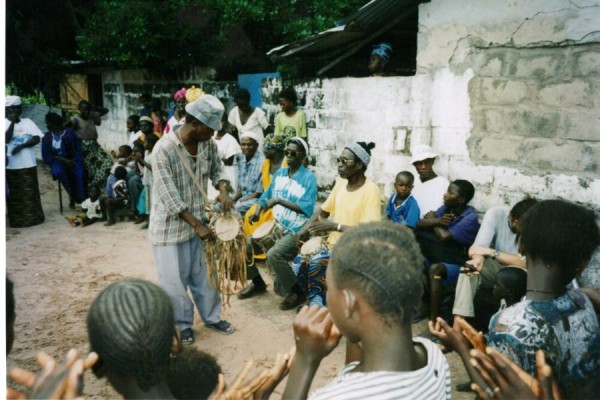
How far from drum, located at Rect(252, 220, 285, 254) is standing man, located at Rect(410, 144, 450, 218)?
4.43 ft

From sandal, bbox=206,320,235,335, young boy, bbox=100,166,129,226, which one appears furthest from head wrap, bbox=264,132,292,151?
young boy, bbox=100,166,129,226

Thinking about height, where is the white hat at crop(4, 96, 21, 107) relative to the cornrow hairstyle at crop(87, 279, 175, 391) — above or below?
above

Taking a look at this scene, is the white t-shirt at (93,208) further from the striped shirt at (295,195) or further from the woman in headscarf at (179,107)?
the striped shirt at (295,195)

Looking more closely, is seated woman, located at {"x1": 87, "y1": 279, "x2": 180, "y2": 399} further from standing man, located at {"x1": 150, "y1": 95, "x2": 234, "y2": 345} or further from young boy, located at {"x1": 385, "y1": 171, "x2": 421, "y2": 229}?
young boy, located at {"x1": 385, "y1": 171, "x2": 421, "y2": 229}

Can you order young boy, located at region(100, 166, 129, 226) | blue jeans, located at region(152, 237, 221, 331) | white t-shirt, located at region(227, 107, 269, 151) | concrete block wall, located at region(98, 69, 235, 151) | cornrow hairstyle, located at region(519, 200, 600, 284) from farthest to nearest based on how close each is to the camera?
concrete block wall, located at region(98, 69, 235, 151)
young boy, located at region(100, 166, 129, 226)
white t-shirt, located at region(227, 107, 269, 151)
blue jeans, located at region(152, 237, 221, 331)
cornrow hairstyle, located at region(519, 200, 600, 284)

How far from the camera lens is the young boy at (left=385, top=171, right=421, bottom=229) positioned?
15.2ft

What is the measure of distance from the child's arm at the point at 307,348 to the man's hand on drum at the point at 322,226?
8.28ft

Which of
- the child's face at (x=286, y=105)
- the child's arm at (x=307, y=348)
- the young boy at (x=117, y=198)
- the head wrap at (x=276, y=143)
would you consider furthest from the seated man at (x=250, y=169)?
the child's arm at (x=307, y=348)

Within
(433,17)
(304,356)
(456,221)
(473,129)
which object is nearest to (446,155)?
(473,129)

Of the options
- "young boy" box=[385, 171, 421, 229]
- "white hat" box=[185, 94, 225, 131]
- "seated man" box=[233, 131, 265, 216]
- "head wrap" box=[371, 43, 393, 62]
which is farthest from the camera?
"head wrap" box=[371, 43, 393, 62]

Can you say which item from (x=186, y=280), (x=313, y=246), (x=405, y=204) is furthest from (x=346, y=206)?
(x=186, y=280)

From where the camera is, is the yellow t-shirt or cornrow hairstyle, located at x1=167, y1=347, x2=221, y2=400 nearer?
cornrow hairstyle, located at x1=167, y1=347, x2=221, y2=400

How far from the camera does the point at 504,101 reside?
453 centimetres

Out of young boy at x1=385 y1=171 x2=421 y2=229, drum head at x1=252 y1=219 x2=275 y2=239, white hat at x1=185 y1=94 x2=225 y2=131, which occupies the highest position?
white hat at x1=185 y1=94 x2=225 y2=131
